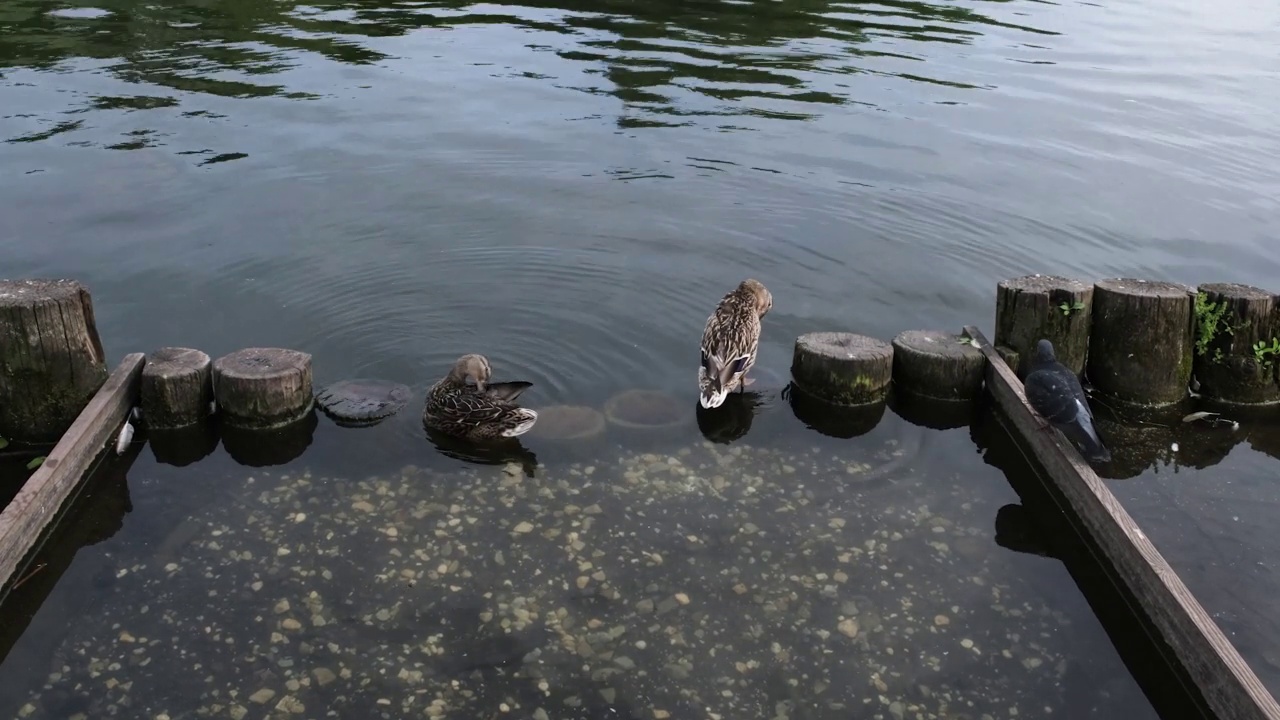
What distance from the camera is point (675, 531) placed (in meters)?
6.88

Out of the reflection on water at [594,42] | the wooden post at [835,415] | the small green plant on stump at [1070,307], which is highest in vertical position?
the reflection on water at [594,42]

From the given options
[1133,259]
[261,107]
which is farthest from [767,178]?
[261,107]

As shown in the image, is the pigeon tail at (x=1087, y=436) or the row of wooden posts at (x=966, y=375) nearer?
the row of wooden posts at (x=966, y=375)

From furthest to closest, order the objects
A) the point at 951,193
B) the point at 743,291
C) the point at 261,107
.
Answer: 1. the point at 261,107
2. the point at 951,193
3. the point at 743,291

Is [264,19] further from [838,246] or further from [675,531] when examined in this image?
[675,531]

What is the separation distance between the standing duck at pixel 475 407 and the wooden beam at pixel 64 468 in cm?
208

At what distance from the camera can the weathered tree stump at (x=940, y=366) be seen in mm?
8414

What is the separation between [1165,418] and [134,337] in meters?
8.55

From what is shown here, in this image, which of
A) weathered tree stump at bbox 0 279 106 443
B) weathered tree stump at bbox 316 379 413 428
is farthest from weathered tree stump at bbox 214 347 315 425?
weathered tree stump at bbox 0 279 106 443

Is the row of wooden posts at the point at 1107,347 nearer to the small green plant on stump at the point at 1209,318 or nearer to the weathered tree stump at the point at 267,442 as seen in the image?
the small green plant on stump at the point at 1209,318

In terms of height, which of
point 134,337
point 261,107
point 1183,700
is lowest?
point 1183,700

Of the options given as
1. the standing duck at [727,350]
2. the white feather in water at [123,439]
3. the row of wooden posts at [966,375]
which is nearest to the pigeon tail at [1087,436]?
the row of wooden posts at [966,375]

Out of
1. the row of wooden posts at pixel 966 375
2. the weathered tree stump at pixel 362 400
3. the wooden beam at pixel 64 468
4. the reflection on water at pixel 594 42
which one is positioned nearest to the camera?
the wooden beam at pixel 64 468

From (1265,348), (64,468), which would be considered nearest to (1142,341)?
(1265,348)
